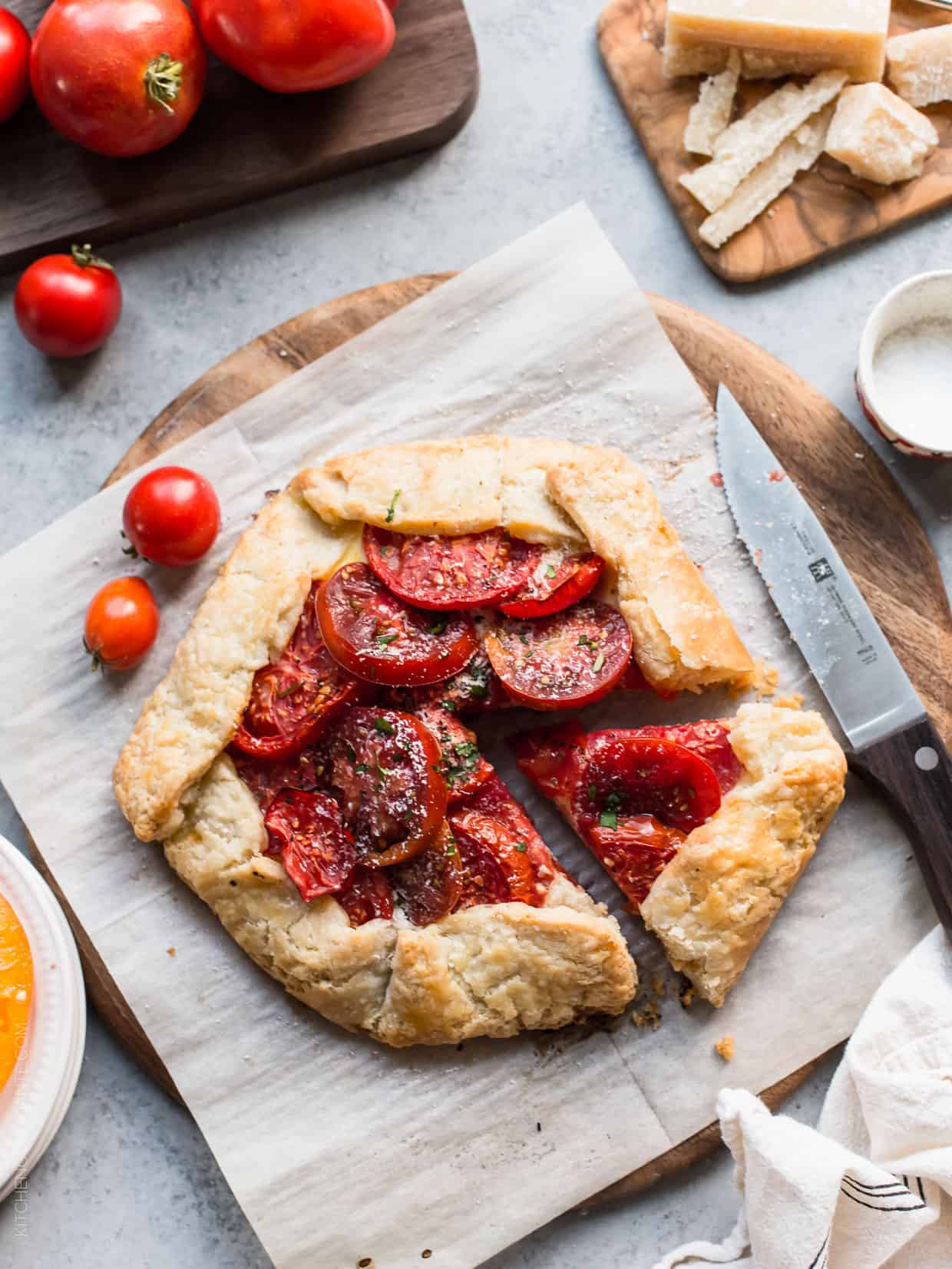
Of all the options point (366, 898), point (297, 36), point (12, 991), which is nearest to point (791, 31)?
point (297, 36)

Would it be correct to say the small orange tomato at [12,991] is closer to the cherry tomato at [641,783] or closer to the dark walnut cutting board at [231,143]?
the cherry tomato at [641,783]

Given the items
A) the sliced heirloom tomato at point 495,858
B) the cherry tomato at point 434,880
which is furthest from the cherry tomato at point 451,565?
the cherry tomato at point 434,880

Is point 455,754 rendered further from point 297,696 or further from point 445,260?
point 445,260

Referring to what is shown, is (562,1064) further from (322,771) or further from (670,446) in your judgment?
(670,446)

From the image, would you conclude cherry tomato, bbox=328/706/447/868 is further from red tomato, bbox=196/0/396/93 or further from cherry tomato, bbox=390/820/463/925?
red tomato, bbox=196/0/396/93

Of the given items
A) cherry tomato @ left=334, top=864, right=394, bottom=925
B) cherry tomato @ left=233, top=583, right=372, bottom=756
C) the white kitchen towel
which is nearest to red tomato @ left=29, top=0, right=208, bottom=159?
cherry tomato @ left=233, top=583, right=372, bottom=756

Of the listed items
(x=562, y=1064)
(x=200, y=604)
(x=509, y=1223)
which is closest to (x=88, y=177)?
(x=200, y=604)
